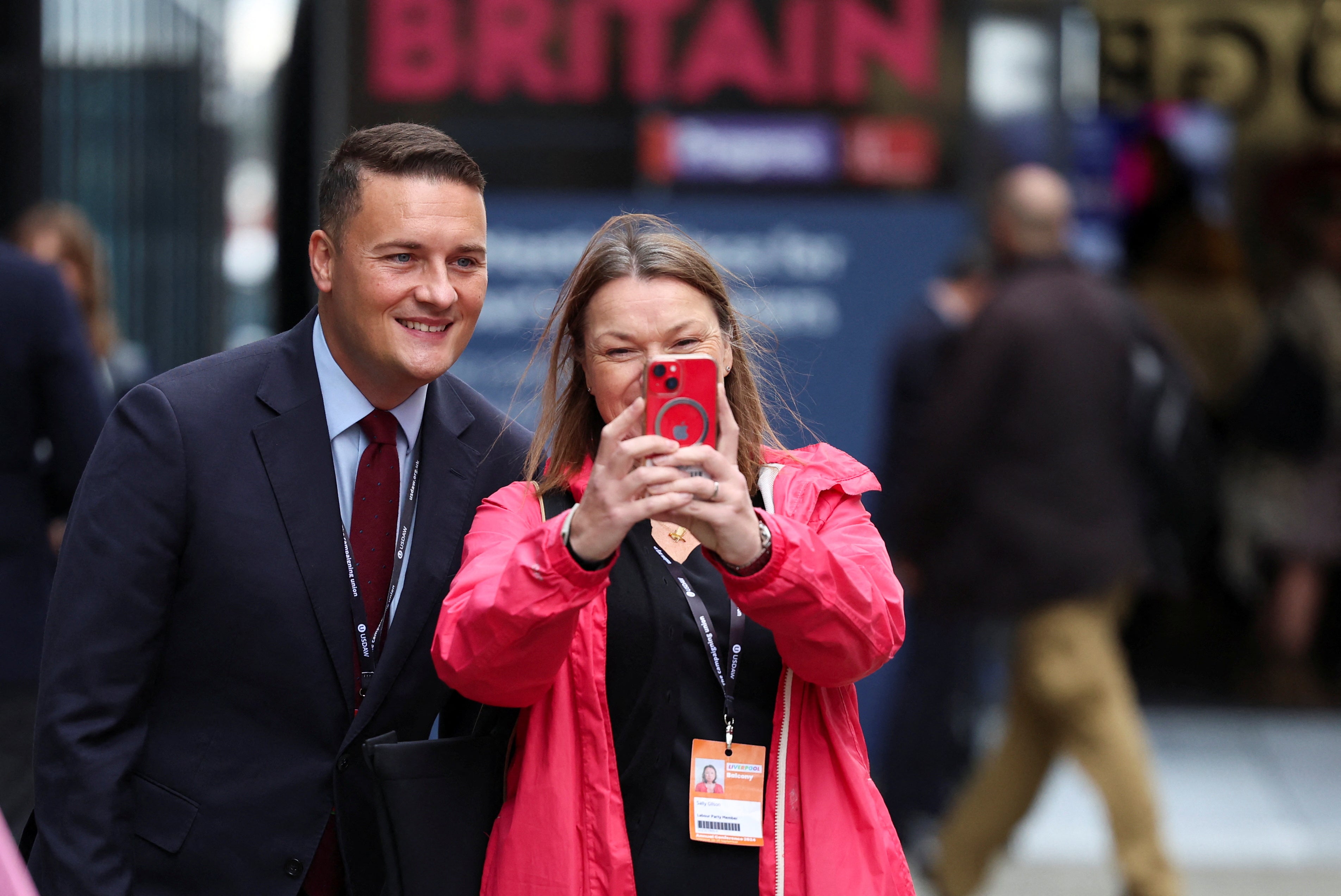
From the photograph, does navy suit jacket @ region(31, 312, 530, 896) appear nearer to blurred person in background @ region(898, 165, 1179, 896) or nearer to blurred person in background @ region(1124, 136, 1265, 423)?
blurred person in background @ region(898, 165, 1179, 896)

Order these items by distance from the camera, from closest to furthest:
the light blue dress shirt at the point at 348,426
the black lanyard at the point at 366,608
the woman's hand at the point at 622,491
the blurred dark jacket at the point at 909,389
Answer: the woman's hand at the point at 622,491 → the black lanyard at the point at 366,608 → the light blue dress shirt at the point at 348,426 → the blurred dark jacket at the point at 909,389

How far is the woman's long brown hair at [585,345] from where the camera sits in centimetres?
245

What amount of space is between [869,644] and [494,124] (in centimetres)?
456

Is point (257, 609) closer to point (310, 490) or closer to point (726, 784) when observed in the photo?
point (310, 490)

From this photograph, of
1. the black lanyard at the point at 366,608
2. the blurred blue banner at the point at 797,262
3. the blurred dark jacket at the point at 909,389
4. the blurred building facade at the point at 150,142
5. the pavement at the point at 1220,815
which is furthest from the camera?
the blurred building facade at the point at 150,142

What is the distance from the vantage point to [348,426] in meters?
2.65

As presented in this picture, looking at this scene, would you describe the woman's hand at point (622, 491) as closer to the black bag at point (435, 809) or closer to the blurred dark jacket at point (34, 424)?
the black bag at point (435, 809)

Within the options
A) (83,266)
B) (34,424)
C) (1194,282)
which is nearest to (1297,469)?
(1194,282)

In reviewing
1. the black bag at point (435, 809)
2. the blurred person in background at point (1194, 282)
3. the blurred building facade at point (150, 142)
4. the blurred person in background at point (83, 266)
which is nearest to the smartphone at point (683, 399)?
the black bag at point (435, 809)

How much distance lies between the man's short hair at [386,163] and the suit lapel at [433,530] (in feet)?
1.18

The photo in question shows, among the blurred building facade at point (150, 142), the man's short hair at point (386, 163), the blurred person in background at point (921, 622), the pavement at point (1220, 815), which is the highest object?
the blurred building facade at point (150, 142)

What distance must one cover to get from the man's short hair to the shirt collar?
20 cm

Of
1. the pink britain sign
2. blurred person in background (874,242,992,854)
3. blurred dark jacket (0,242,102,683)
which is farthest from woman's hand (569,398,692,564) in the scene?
the pink britain sign

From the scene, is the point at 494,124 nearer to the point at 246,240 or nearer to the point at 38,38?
the point at 38,38
